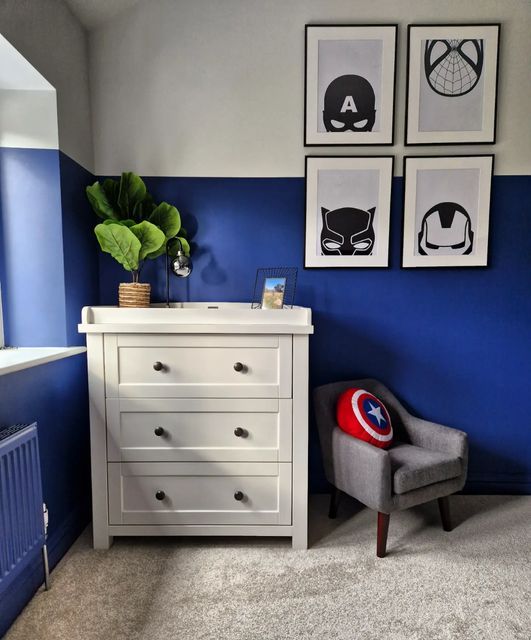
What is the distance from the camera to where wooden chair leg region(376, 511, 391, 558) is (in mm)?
1873

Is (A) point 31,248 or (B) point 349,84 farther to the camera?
(B) point 349,84

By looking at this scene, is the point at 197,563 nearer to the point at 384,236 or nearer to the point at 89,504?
the point at 89,504

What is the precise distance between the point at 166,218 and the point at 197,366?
88 cm

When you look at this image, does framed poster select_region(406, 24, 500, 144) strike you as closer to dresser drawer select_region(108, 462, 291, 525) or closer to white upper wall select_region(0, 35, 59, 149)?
white upper wall select_region(0, 35, 59, 149)

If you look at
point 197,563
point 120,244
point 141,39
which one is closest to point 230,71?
point 141,39

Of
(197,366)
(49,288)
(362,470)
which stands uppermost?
(49,288)

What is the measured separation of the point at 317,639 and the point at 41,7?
302cm

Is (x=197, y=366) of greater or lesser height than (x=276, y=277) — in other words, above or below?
below

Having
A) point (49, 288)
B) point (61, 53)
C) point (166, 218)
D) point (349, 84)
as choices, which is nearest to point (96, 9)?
point (61, 53)

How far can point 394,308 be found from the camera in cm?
247

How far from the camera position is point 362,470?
193 centimetres

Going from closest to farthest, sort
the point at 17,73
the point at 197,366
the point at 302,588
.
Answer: the point at 302,588
the point at 17,73
the point at 197,366

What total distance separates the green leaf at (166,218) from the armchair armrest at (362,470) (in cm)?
147

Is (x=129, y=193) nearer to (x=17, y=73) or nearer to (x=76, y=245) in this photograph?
(x=76, y=245)
